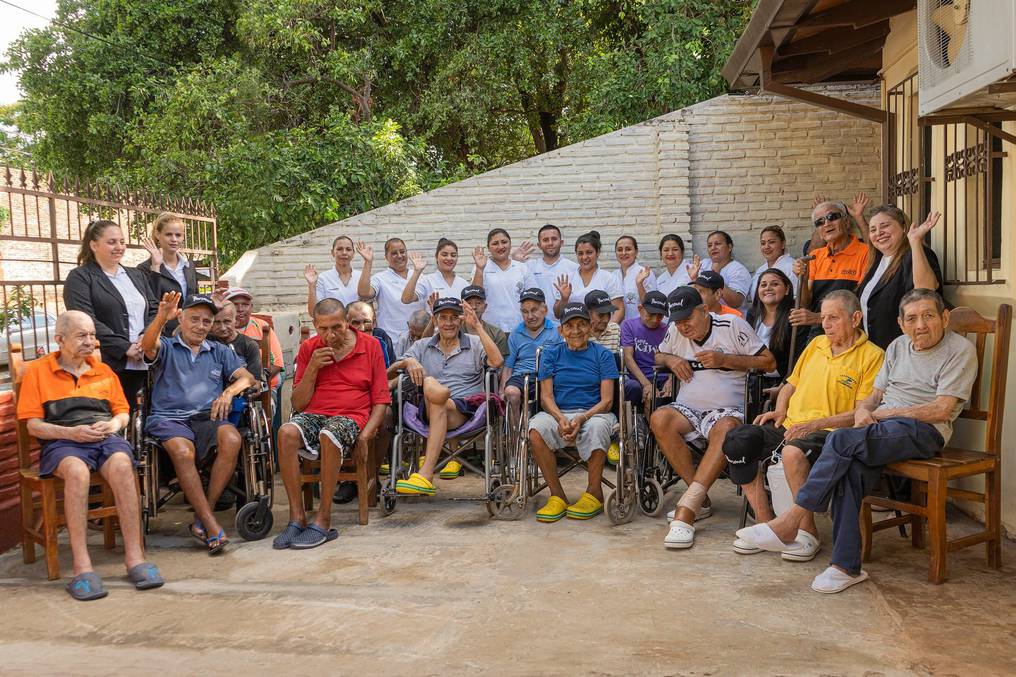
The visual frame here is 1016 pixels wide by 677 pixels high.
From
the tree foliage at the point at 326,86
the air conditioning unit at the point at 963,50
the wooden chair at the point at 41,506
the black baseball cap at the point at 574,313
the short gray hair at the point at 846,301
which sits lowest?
the wooden chair at the point at 41,506

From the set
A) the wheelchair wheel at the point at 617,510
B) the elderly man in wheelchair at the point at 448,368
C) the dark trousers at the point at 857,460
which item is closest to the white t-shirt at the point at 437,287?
the elderly man in wheelchair at the point at 448,368

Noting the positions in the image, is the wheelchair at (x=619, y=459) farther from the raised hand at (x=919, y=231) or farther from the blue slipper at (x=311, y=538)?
the raised hand at (x=919, y=231)

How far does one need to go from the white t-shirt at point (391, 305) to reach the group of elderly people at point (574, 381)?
51 centimetres

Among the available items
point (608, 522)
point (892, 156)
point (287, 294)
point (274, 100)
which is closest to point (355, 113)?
point (274, 100)

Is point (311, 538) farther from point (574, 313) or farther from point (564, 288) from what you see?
point (564, 288)

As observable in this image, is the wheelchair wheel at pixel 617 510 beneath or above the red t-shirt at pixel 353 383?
beneath

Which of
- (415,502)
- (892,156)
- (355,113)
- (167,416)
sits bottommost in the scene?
(415,502)

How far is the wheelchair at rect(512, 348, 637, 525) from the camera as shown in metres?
5.09

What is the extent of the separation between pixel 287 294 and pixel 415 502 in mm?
4342

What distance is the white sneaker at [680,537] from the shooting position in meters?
4.63

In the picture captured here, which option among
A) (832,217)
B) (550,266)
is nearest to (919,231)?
(832,217)

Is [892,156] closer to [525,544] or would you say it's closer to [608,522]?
[608,522]

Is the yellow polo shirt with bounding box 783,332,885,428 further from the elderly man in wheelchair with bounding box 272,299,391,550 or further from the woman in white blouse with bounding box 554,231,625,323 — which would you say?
the woman in white blouse with bounding box 554,231,625,323

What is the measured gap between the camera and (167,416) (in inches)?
199
